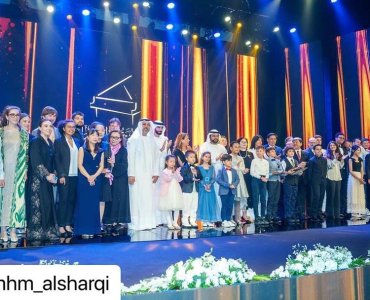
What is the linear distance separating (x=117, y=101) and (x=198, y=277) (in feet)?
24.3

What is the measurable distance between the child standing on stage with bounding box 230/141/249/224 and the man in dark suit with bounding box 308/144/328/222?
1252mm

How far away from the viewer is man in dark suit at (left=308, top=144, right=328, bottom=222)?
6781mm

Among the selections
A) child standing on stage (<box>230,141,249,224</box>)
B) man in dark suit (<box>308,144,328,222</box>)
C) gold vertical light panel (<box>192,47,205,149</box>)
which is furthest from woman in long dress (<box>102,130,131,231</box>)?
gold vertical light panel (<box>192,47,205,149</box>)

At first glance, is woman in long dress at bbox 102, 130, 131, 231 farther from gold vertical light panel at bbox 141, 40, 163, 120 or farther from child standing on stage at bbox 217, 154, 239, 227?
gold vertical light panel at bbox 141, 40, 163, 120

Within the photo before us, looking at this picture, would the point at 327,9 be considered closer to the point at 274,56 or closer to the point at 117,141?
the point at 274,56

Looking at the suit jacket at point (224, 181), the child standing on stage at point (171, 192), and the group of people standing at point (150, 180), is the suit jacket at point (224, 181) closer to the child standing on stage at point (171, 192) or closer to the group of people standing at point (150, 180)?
the group of people standing at point (150, 180)

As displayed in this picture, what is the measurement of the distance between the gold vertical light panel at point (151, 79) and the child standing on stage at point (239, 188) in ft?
12.9

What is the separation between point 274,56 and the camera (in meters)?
11.5

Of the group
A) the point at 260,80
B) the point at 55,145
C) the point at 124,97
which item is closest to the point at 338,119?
the point at 260,80

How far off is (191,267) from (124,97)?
7404mm

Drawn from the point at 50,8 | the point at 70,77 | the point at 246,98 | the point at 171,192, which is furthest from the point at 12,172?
Answer: the point at 246,98

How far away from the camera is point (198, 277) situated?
94.0 inches

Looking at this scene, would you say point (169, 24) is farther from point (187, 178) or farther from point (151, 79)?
point (187, 178)

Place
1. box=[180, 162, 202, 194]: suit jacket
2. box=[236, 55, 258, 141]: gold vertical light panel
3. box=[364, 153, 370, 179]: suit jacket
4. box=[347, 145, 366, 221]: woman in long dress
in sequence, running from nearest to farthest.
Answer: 1. box=[180, 162, 202, 194]: suit jacket
2. box=[347, 145, 366, 221]: woman in long dress
3. box=[364, 153, 370, 179]: suit jacket
4. box=[236, 55, 258, 141]: gold vertical light panel
